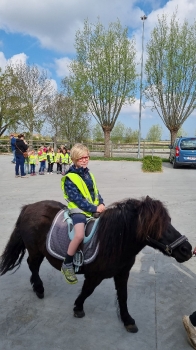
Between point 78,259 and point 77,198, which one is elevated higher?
point 77,198

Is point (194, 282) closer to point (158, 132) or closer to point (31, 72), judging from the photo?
point (31, 72)

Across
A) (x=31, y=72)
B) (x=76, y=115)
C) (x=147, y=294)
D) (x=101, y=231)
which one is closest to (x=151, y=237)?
(x=101, y=231)

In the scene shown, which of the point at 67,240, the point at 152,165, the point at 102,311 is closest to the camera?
the point at 67,240

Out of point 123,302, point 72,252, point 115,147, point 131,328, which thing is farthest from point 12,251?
point 115,147

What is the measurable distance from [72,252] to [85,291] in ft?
1.45

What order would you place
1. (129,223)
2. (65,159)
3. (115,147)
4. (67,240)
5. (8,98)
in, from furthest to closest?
(115,147) → (8,98) → (65,159) → (67,240) → (129,223)

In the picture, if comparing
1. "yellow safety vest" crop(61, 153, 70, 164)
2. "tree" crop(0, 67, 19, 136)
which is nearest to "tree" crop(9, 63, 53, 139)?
"tree" crop(0, 67, 19, 136)

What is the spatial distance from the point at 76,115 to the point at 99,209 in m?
30.6

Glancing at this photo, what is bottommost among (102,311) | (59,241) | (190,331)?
(102,311)

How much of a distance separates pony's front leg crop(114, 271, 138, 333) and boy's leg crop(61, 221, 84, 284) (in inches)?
16.8

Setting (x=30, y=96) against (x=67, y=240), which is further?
(x=30, y=96)

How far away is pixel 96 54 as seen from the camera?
23.3m

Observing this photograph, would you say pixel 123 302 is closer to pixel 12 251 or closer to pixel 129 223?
pixel 129 223

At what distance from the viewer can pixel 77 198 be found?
2.60 metres
